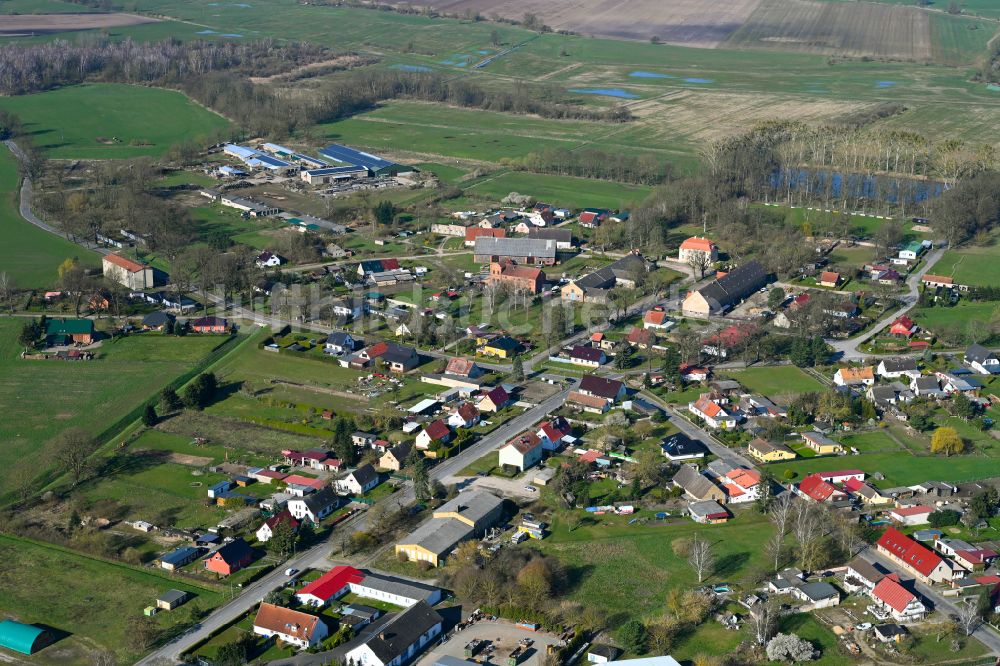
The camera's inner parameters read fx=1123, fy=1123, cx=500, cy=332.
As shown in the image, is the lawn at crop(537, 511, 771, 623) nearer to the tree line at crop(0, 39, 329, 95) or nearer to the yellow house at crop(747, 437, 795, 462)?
the yellow house at crop(747, 437, 795, 462)

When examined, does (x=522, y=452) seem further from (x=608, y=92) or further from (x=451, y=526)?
(x=608, y=92)

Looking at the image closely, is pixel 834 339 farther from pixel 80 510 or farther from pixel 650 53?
pixel 650 53

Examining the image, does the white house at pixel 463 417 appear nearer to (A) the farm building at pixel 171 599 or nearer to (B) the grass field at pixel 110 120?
(A) the farm building at pixel 171 599

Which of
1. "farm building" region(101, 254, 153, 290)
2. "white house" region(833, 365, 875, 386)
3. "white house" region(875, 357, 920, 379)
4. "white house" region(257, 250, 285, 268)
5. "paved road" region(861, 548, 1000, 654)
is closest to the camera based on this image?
"paved road" region(861, 548, 1000, 654)

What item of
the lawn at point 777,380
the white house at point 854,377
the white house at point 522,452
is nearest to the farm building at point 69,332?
the white house at point 522,452

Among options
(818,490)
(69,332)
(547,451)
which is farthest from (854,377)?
(69,332)

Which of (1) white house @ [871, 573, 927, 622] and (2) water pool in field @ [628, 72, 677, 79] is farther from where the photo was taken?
(2) water pool in field @ [628, 72, 677, 79]

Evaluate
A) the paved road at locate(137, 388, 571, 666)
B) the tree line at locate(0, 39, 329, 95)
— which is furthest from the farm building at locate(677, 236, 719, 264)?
the tree line at locate(0, 39, 329, 95)
